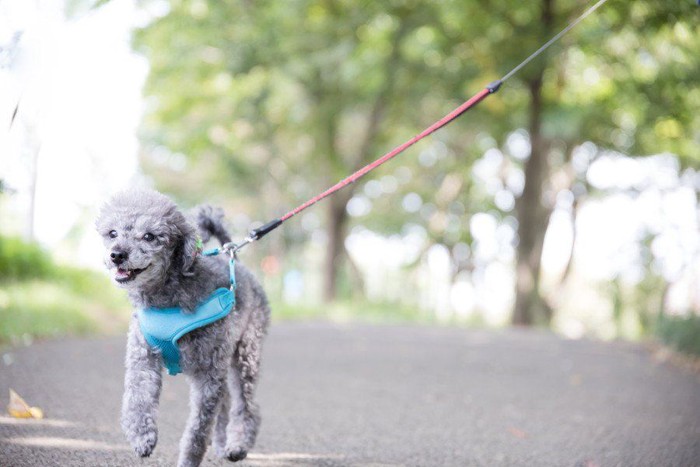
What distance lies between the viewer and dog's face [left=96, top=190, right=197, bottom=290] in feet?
9.64

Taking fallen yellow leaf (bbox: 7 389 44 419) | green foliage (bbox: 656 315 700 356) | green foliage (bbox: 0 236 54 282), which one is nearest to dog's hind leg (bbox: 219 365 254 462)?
fallen yellow leaf (bbox: 7 389 44 419)

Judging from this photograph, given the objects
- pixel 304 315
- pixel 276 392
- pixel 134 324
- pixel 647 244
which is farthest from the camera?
pixel 647 244

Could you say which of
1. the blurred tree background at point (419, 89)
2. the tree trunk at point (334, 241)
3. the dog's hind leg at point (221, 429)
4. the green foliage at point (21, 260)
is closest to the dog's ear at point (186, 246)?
the dog's hind leg at point (221, 429)

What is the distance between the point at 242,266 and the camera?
377 cm

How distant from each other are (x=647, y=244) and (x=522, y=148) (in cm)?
520

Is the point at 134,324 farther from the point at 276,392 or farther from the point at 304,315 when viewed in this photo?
the point at 304,315

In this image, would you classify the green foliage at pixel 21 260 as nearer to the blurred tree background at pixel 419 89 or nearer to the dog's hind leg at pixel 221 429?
the blurred tree background at pixel 419 89

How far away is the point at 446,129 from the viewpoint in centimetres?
2100

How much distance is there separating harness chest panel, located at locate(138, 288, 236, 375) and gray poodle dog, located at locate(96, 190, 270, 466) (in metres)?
0.02

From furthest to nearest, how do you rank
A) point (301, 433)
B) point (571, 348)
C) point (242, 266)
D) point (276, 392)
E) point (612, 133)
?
1. point (612, 133)
2. point (571, 348)
3. point (276, 392)
4. point (301, 433)
5. point (242, 266)

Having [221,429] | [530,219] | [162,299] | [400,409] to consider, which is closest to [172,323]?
[162,299]

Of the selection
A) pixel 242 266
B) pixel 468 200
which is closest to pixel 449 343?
pixel 242 266

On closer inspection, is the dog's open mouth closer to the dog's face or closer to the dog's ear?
the dog's face

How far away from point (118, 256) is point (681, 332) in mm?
9070
